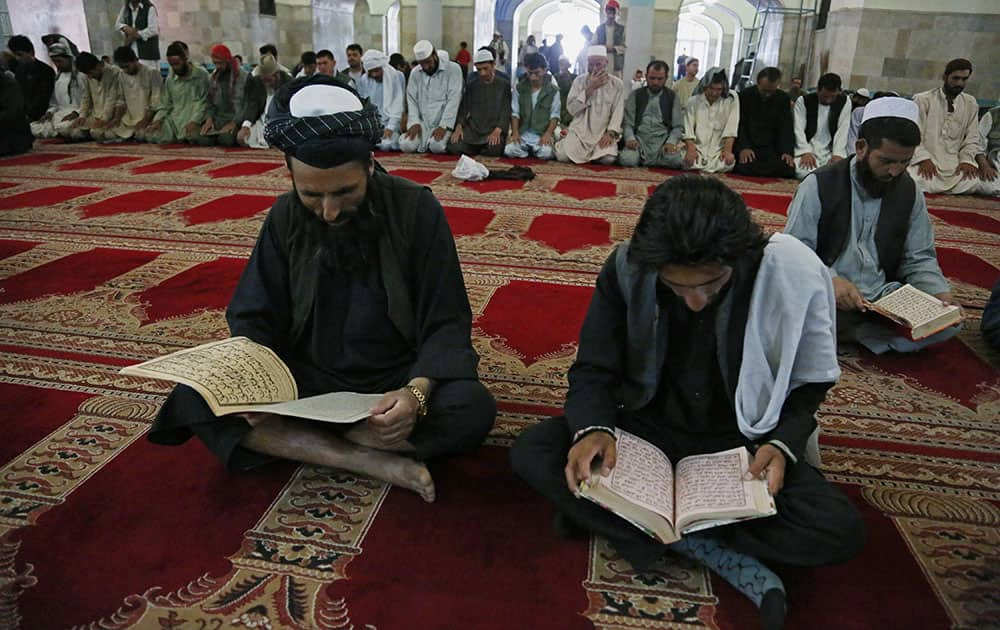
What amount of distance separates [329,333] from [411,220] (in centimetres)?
33

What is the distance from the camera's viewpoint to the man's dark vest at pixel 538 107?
22.2 ft

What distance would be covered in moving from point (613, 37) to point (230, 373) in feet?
31.3

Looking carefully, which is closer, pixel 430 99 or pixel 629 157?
pixel 629 157

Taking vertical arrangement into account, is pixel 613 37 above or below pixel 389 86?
above

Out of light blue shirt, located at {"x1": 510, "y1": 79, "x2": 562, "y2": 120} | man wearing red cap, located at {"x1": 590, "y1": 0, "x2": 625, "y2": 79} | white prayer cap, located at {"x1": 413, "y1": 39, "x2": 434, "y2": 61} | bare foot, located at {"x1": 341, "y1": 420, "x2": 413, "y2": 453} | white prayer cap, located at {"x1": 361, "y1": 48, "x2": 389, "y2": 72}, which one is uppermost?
man wearing red cap, located at {"x1": 590, "y1": 0, "x2": 625, "y2": 79}

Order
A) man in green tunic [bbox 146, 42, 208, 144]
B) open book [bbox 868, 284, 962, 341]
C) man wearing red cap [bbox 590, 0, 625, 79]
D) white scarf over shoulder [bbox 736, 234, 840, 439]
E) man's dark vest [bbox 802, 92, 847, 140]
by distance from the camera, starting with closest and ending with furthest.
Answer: white scarf over shoulder [bbox 736, 234, 840, 439] → open book [bbox 868, 284, 962, 341] → man's dark vest [bbox 802, 92, 847, 140] → man in green tunic [bbox 146, 42, 208, 144] → man wearing red cap [bbox 590, 0, 625, 79]

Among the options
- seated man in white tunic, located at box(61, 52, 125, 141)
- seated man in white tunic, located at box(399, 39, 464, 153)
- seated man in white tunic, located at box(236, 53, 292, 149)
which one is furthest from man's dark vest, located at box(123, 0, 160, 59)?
seated man in white tunic, located at box(399, 39, 464, 153)

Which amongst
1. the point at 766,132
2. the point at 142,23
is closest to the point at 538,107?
the point at 766,132

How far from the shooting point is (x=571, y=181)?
212 inches

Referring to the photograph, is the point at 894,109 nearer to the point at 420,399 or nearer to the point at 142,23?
the point at 420,399

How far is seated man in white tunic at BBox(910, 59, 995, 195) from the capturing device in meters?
5.41

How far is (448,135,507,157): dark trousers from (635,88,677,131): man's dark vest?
1256 mm

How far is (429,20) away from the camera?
38.4 feet

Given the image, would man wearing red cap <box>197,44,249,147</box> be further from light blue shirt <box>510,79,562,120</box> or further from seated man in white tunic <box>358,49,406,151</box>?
light blue shirt <box>510,79,562,120</box>
